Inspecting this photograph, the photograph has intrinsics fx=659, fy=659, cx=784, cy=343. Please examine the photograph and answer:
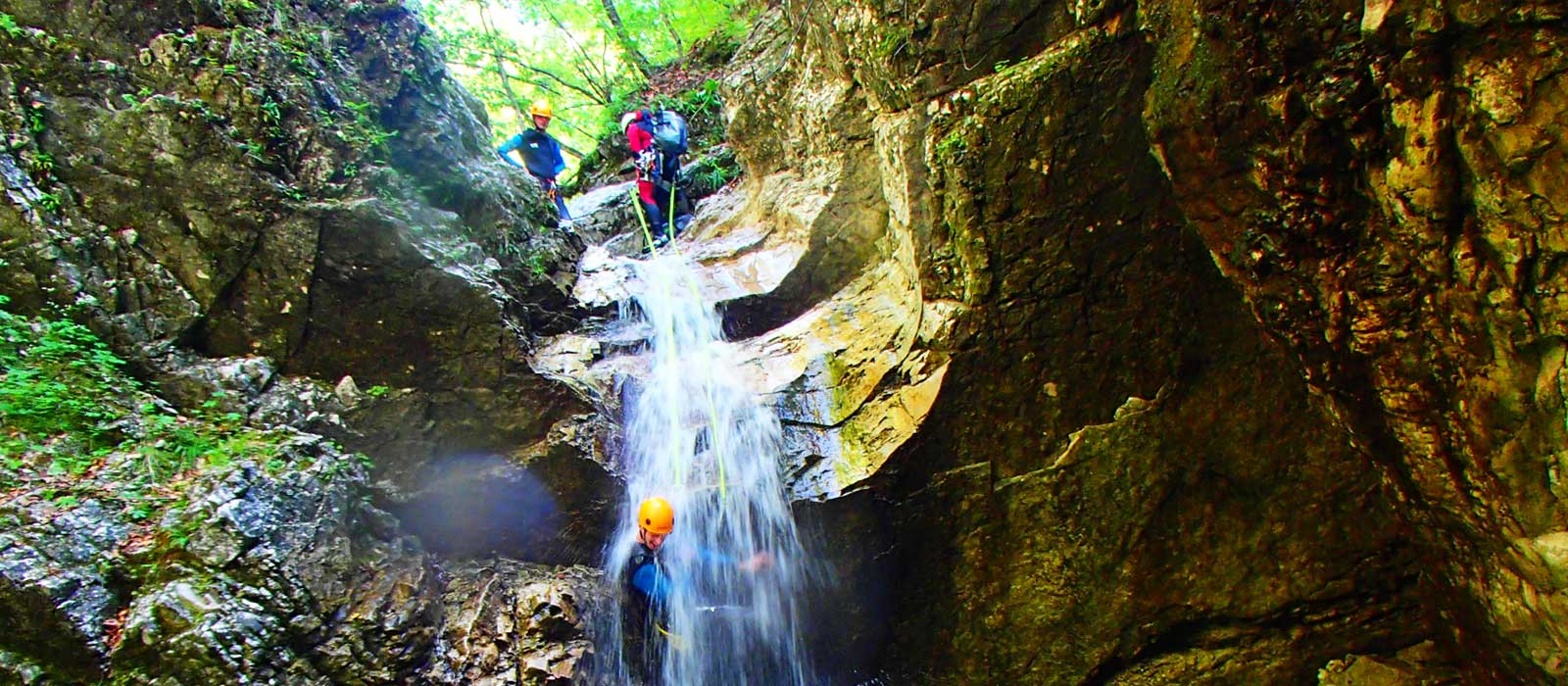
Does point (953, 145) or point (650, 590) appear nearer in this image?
point (953, 145)

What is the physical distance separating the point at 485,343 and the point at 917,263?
3.50 m

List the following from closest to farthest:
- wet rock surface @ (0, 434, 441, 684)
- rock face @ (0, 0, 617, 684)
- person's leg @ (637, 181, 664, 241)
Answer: wet rock surface @ (0, 434, 441, 684) < rock face @ (0, 0, 617, 684) < person's leg @ (637, 181, 664, 241)

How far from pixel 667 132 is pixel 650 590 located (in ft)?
23.1

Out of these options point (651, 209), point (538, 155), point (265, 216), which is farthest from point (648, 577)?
point (538, 155)

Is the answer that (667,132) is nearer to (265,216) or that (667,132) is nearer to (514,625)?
(265,216)

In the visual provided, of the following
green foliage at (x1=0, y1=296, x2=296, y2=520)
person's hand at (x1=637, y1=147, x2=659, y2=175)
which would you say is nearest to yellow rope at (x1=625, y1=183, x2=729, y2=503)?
person's hand at (x1=637, y1=147, x2=659, y2=175)

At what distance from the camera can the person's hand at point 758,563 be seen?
202 inches

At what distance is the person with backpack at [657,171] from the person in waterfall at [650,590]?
17.0ft

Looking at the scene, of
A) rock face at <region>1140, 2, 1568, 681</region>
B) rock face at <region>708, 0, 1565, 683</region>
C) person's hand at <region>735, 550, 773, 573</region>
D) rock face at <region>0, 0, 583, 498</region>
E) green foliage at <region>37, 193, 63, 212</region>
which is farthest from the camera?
person's hand at <region>735, 550, 773, 573</region>

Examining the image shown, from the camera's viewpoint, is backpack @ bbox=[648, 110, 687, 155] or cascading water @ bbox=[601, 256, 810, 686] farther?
backpack @ bbox=[648, 110, 687, 155]

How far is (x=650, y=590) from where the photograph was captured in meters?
4.99

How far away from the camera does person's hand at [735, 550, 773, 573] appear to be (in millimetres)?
5125

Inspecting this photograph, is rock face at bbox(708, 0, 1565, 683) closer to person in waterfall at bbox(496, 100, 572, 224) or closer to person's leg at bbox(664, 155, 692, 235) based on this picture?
person's leg at bbox(664, 155, 692, 235)

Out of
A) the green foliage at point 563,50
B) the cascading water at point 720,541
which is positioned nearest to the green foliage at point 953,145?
the cascading water at point 720,541
